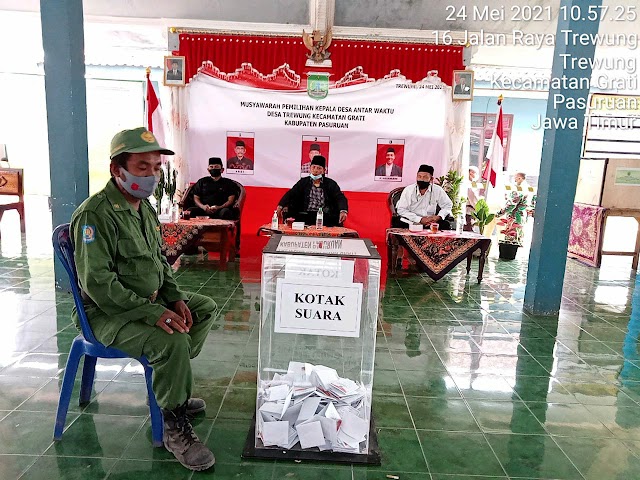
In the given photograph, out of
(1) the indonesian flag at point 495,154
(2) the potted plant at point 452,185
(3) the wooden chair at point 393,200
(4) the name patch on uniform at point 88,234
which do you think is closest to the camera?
(4) the name patch on uniform at point 88,234

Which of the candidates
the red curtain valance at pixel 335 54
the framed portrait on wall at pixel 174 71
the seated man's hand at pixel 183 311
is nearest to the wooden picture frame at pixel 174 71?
the framed portrait on wall at pixel 174 71

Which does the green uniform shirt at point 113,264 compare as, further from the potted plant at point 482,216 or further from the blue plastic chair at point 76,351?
the potted plant at point 482,216

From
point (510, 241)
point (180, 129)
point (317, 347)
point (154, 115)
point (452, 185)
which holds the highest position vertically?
point (154, 115)

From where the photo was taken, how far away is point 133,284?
2195 mm

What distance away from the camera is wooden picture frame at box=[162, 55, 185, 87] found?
23.7 feet

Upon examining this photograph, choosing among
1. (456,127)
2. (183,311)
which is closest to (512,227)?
(456,127)

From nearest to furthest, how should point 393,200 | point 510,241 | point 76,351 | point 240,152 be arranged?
point 76,351
point 393,200
point 510,241
point 240,152

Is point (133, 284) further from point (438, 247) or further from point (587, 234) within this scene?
point (587, 234)

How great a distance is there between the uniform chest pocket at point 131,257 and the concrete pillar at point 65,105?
2.60 metres

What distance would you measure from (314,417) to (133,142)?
1.42m

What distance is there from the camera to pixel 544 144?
15.1 feet

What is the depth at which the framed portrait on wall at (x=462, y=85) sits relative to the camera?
7.19 m

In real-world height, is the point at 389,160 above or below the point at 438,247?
above

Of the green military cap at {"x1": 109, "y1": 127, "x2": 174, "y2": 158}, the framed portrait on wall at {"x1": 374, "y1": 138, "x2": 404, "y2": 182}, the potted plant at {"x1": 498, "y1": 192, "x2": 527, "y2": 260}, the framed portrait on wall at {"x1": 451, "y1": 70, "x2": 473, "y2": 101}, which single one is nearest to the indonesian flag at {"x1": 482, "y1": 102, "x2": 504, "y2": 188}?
the potted plant at {"x1": 498, "y1": 192, "x2": 527, "y2": 260}
